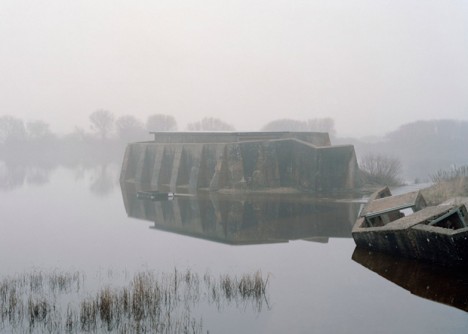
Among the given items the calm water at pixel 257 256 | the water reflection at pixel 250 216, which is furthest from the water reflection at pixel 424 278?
the water reflection at pixel 250 216

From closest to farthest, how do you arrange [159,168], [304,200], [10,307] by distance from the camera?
[10,307]
[304,200]
[159,168]

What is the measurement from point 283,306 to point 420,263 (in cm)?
383

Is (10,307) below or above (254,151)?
below

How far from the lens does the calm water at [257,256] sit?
8.79 meters

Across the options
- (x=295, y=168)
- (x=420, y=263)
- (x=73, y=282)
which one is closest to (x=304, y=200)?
(x=295, y=168)

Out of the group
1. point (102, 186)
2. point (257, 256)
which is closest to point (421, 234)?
point (257, 256)

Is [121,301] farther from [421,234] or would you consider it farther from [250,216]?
[250,216]

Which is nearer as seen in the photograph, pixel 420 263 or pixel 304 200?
pixel 420 263

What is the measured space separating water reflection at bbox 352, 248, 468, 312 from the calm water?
0.02m

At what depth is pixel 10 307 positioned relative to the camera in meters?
9.02

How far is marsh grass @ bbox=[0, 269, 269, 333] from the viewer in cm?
842

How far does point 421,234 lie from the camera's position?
11.0m

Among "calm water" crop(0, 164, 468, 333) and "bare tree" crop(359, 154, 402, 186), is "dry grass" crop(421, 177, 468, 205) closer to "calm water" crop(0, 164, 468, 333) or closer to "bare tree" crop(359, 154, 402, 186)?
"calm water" crop(0, 164, 468, 333)

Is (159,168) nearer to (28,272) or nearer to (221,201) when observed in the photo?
(221,201)
